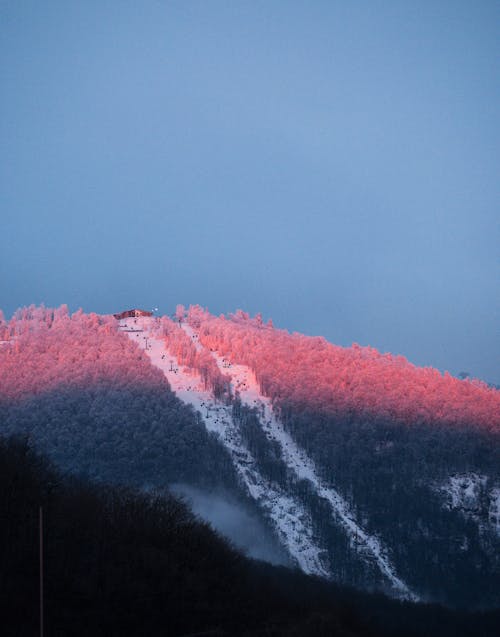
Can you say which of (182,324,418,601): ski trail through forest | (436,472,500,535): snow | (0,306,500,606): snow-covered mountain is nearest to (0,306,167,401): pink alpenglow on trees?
(0,306,500,606): snow-covered mountain

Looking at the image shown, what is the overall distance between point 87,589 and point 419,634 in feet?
104

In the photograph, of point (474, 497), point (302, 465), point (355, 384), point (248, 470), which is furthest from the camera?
point (355, 384)

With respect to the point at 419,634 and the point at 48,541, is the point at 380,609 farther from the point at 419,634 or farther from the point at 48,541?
the point at 48,541

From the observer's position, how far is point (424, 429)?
10600cm

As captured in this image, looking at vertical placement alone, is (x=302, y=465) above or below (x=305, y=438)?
below

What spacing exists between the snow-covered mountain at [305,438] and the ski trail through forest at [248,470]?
26cm

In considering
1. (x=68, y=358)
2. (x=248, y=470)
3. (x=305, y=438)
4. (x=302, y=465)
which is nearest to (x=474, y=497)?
(x=302, y=465)

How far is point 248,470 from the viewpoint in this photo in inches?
3922

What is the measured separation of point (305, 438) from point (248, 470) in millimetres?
11367

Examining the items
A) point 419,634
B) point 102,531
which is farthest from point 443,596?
point 102,531

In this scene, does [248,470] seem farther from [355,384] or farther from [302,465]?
[355,384]

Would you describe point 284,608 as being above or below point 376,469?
below

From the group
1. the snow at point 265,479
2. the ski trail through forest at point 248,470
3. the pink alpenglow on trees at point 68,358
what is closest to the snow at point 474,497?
the snow at point 265,479

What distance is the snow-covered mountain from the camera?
8625cm
